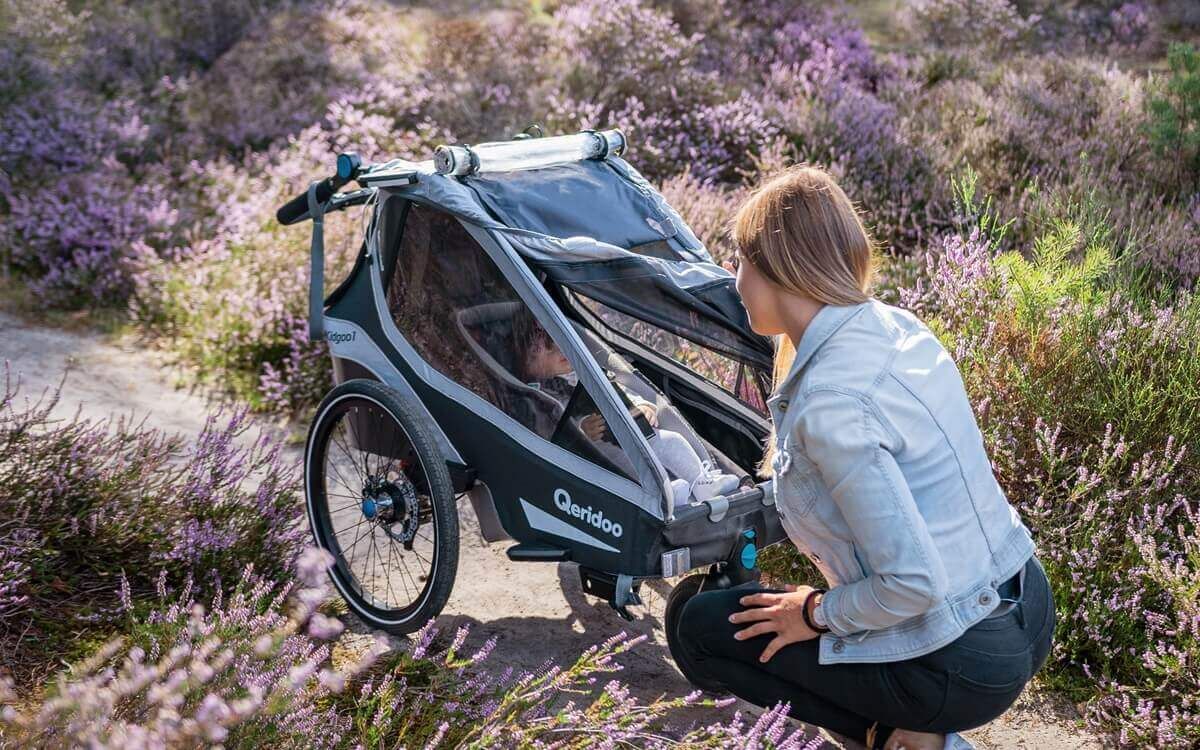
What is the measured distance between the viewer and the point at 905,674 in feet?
7.75

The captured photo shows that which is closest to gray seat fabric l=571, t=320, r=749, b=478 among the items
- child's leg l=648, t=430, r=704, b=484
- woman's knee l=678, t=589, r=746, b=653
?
child's leg l=648, t=430, r=704, b=484

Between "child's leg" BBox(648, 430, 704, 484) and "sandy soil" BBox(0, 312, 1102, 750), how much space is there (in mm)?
667

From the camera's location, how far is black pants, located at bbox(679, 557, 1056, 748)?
2.34m

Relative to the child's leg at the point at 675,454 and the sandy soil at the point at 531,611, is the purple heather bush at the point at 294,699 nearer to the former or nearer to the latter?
the sandy soil at the point at 531,611

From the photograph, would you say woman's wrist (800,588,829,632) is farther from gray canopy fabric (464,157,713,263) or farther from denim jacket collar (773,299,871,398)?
gray canopy fabric (464,157,713,263)

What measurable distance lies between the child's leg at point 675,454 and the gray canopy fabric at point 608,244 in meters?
0.29

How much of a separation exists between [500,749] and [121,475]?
1571mm

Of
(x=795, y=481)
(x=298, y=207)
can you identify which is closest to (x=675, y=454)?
(x=795, y=481)

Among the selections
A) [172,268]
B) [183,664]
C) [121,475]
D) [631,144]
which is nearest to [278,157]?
[172,268]

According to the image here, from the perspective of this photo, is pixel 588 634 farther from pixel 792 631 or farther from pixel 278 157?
pixel 278 157

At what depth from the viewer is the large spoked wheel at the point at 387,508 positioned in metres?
3.06

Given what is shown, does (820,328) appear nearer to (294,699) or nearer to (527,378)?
(527,378)

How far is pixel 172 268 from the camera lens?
243 inches

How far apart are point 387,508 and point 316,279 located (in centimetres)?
83
